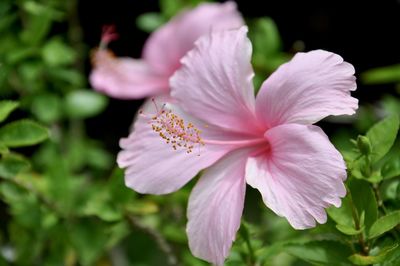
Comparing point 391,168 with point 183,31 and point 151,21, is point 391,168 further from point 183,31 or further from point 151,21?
point 151,21

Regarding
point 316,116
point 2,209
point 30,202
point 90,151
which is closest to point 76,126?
point 90,151

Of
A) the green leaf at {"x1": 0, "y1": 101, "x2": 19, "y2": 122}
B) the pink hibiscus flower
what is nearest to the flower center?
the pink hibiscus flower

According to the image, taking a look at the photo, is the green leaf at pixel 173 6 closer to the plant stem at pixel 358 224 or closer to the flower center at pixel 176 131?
the flower center at pixel 176 131

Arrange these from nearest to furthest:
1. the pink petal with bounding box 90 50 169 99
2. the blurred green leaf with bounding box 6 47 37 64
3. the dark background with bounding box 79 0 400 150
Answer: the blurred green leaf with bounding box 6 47 37 64, the pink petal with bounding box 90 50 169 99, the dark background with bounding box 79 0 400 150

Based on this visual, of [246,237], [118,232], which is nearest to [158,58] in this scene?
[118,232]

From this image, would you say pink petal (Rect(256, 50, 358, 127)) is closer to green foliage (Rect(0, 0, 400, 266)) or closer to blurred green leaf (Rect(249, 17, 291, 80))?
green foliage (Rect(0, 0, 400, 266))

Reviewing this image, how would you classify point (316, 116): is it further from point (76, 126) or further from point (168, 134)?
point (76, 126)
